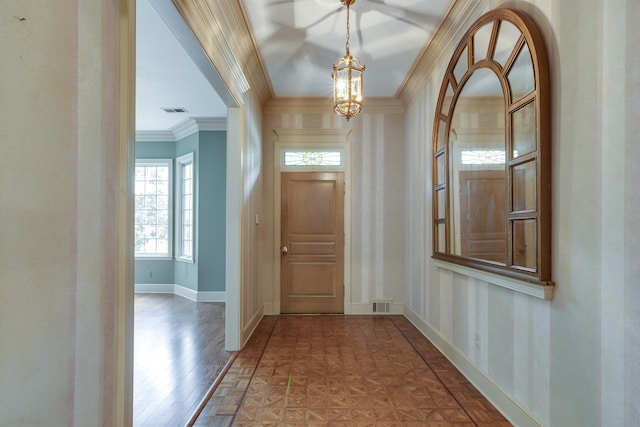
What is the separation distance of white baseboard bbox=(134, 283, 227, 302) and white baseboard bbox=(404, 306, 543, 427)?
353cm

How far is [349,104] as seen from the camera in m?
2.64

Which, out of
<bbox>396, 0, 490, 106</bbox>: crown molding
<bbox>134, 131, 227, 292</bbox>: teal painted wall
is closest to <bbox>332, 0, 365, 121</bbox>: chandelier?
<bbox>396, 0, 490, 106</bbox>: crown molding

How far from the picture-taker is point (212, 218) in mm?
5715

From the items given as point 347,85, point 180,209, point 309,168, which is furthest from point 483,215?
point 180,209

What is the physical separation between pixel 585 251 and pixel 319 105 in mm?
3947

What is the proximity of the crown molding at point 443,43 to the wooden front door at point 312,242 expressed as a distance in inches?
61.3

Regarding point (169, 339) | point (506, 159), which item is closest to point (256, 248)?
point (169, 339)

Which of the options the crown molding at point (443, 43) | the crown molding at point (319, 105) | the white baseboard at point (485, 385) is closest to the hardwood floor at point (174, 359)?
the white baseboard at point (485, 385)

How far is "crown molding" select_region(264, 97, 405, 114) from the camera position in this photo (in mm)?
4871

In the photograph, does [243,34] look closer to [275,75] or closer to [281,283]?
[275,75]

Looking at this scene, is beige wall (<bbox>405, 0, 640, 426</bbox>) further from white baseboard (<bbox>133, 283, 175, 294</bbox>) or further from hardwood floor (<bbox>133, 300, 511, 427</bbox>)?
white baseboard (<bbox>133, 283, 175, 294</bbox>)

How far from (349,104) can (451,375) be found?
7.97 ft

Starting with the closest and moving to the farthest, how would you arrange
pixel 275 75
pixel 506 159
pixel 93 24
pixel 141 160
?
pixel 93 24 < pixel 506 159 < pixel 275 75 < pixel 141 160

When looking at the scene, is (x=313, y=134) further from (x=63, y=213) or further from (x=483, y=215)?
(x=63, y=213)
